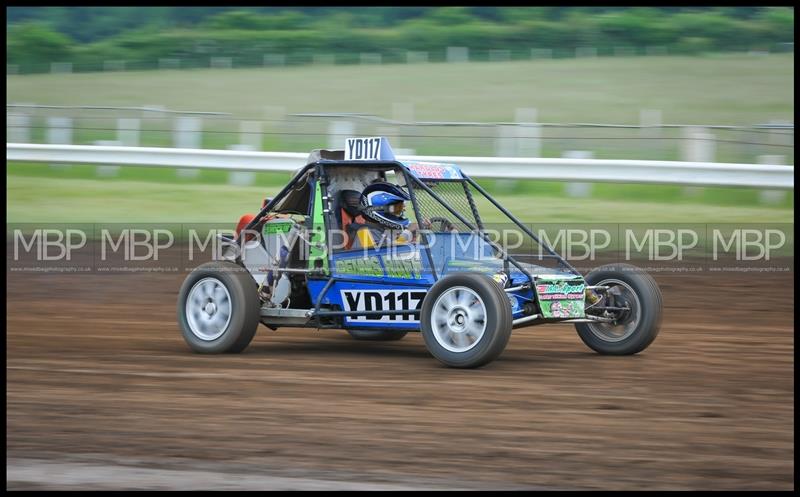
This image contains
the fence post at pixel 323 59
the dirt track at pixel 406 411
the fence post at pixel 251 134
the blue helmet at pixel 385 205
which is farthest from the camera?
the fence post at pixel 323 59

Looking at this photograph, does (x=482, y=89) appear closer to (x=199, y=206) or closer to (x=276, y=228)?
(x=199, y=206)

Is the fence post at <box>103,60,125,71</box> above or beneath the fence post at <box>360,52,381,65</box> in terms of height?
beneath

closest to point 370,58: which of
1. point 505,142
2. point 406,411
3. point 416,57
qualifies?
point 416,57

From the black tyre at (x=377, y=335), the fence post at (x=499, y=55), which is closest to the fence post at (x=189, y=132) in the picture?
the black tyre at (x=377, y=335)

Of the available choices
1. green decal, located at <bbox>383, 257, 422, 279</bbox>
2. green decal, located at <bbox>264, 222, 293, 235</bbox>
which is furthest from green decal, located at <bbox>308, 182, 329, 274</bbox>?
green decal, located at <bbox>383, 257, 422, 279</bbox>

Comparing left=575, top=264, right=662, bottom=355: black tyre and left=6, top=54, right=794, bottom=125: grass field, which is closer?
left=575, top=264, right=662, bottom=355: black tyre

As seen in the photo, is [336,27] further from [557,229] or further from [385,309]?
[385,309]

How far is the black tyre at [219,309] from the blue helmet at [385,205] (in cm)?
103

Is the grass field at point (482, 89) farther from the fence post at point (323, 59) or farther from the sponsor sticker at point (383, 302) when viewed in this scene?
the sponsor sticker at point (383, 302)

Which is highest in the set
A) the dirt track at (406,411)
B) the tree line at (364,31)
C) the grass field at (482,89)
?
the tree line at (364,31)

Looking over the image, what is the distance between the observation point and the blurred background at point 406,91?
17422mm

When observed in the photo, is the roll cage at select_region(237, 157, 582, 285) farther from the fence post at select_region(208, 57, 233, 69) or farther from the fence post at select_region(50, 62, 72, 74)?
the fence post at select_region(50, 62, 72, 74)

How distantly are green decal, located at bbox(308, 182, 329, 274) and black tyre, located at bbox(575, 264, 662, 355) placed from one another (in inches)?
77.6

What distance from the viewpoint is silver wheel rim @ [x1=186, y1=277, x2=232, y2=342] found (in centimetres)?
907
